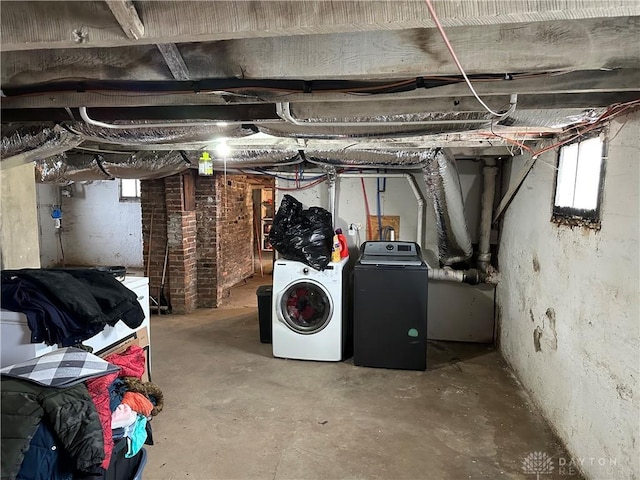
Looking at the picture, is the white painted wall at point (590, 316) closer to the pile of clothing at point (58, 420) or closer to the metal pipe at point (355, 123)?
the metal pipe at point (355, 123)

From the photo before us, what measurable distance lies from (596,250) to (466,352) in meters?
2.05

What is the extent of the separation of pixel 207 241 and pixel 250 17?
438 centimetres

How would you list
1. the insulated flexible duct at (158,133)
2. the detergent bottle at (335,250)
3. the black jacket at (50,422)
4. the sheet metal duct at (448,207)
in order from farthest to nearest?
the detergent bottle at (335,250)
the sheet metal duct at (448,207)
the insulated flexible duct at (158,133)
the black jacket at (50,422)

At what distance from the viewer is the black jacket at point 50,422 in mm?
1095

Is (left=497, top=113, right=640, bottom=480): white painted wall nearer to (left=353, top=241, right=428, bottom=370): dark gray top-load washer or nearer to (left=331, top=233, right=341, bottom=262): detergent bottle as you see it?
(left=353, top=241, right=428, bottom=370): dark gray top-load washer

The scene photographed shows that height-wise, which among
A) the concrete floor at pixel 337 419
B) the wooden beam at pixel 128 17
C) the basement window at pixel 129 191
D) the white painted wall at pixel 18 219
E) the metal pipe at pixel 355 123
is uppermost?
the wooden beam at pixel 128 17

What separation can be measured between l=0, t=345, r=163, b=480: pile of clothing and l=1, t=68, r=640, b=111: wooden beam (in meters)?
0.96

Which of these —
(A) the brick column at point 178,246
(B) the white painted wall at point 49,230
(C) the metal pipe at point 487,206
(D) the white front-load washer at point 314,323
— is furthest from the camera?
(B) the white painted wall at point 49,230

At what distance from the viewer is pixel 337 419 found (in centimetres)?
260

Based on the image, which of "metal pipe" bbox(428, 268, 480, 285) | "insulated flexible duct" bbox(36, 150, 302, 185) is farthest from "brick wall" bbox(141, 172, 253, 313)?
"metal pipe" bbox(428, 268, 480, 285)

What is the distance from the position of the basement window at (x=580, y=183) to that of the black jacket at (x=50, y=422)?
229cm

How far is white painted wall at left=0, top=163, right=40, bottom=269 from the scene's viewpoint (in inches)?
85.7

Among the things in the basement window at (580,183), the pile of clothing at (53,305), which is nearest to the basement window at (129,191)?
the pile of clothing at (53,305)

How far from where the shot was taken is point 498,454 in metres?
2.24
